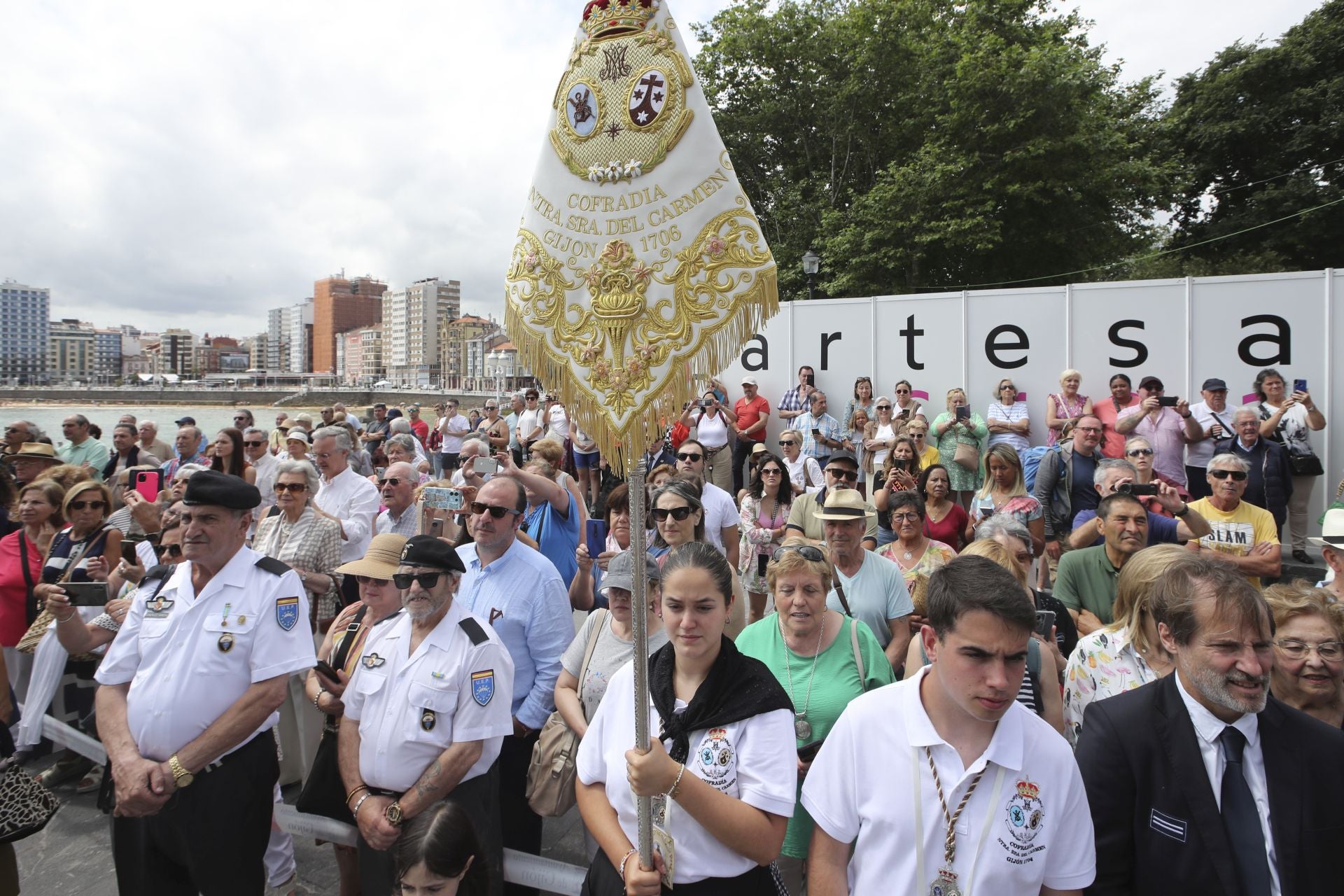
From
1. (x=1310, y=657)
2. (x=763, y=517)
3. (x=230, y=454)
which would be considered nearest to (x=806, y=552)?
(x=1310, y=657)

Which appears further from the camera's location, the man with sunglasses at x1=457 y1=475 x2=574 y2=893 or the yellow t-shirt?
the yellow t-shirt

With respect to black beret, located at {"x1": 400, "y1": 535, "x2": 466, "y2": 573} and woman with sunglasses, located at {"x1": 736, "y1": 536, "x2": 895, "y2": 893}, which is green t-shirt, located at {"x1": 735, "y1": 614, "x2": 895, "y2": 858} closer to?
woman with sunglasses, located at {"x1": 736, "y1": 536, "x2": 895, "y2": 893}

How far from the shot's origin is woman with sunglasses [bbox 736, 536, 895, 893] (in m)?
2.87

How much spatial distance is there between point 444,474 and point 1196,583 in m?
12.0

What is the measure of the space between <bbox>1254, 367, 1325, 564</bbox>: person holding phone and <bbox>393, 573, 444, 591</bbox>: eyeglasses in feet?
25.3

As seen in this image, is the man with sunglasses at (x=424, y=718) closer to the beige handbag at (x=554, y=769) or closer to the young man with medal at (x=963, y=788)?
the beige handbag at (x=554, y=769)

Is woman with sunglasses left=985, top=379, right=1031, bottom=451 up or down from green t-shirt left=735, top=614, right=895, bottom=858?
up

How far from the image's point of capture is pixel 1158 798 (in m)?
2.01

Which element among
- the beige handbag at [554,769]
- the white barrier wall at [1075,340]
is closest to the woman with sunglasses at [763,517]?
the beige handbag at [554,769]

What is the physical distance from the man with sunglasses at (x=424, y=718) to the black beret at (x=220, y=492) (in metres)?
0.71

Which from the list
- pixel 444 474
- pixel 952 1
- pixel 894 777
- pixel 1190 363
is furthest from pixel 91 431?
pixel 952 1

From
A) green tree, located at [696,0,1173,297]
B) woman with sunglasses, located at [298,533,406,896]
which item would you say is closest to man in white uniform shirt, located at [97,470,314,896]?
woman with sunglasses, located at [298,533,406,896]

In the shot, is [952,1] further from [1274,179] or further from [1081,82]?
[1274,179]

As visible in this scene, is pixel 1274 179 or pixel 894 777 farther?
pixel 1274 179
